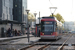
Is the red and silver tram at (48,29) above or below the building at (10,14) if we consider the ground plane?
below

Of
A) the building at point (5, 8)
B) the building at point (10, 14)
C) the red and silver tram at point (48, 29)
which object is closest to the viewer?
the red and silver tram at point (48, 29)

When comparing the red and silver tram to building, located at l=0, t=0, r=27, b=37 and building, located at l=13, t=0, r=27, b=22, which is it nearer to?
building, located at l=0, t=0, r=27, b=37

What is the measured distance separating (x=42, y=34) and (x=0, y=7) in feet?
77.6

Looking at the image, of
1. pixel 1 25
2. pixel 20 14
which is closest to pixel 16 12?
pixel 20 14

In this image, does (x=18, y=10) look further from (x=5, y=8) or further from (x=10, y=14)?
(x=5, y=8)

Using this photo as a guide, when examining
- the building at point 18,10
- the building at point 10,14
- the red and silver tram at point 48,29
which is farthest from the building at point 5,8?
the red and silver tram at point 48,29

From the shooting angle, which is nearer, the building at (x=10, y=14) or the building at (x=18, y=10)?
the building at (x=10, y=14)

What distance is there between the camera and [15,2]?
64375mm

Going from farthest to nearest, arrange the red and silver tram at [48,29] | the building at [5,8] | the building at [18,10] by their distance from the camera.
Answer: the building at [18,10] < the building at [5,8] < the red and silver tram at [48,29]

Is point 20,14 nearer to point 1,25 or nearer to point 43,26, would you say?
point 1,25

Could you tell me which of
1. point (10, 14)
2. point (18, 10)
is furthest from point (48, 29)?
point (18, 10)

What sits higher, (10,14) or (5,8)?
(5,8)

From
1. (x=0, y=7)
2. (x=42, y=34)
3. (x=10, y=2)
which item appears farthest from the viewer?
(x=10, y=2)

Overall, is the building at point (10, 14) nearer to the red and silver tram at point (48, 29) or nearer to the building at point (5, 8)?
the building at point (5, 8)
